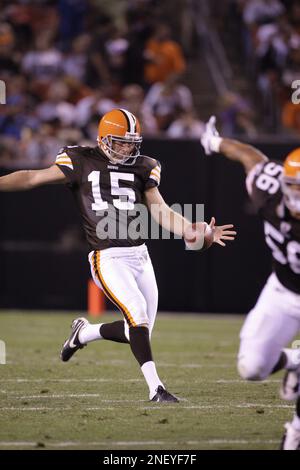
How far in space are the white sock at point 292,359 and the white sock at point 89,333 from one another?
6.16 ft

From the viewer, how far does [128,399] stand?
650cm

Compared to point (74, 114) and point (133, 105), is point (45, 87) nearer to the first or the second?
point (74, 114)

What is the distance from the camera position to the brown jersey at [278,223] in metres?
5.25

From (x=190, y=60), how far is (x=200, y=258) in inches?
159

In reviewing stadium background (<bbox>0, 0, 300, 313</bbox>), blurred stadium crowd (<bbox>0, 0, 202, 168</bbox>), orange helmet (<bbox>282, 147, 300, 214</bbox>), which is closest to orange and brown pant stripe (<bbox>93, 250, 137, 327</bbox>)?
orange helmet (<bbox>282, 147, 300, 214</bbox>)

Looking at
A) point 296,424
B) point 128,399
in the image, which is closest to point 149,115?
point 128,399

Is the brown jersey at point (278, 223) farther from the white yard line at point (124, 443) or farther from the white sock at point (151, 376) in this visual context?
the white sock at point (151, 376)

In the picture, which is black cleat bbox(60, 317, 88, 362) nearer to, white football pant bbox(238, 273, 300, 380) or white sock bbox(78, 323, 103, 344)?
white sock bbox(78, 323, 103, 344)

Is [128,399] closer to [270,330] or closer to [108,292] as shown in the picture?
[108,292]

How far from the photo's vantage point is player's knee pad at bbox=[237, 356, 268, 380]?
5.30m

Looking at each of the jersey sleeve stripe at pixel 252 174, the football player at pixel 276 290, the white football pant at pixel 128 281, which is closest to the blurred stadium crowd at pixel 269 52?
the white football pant at pixel 128 281

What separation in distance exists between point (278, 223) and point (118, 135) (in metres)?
1.79

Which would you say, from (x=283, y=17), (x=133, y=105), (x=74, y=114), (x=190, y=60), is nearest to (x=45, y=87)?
(x=74, y=114)

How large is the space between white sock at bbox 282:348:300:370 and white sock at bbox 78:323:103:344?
6.16ft
